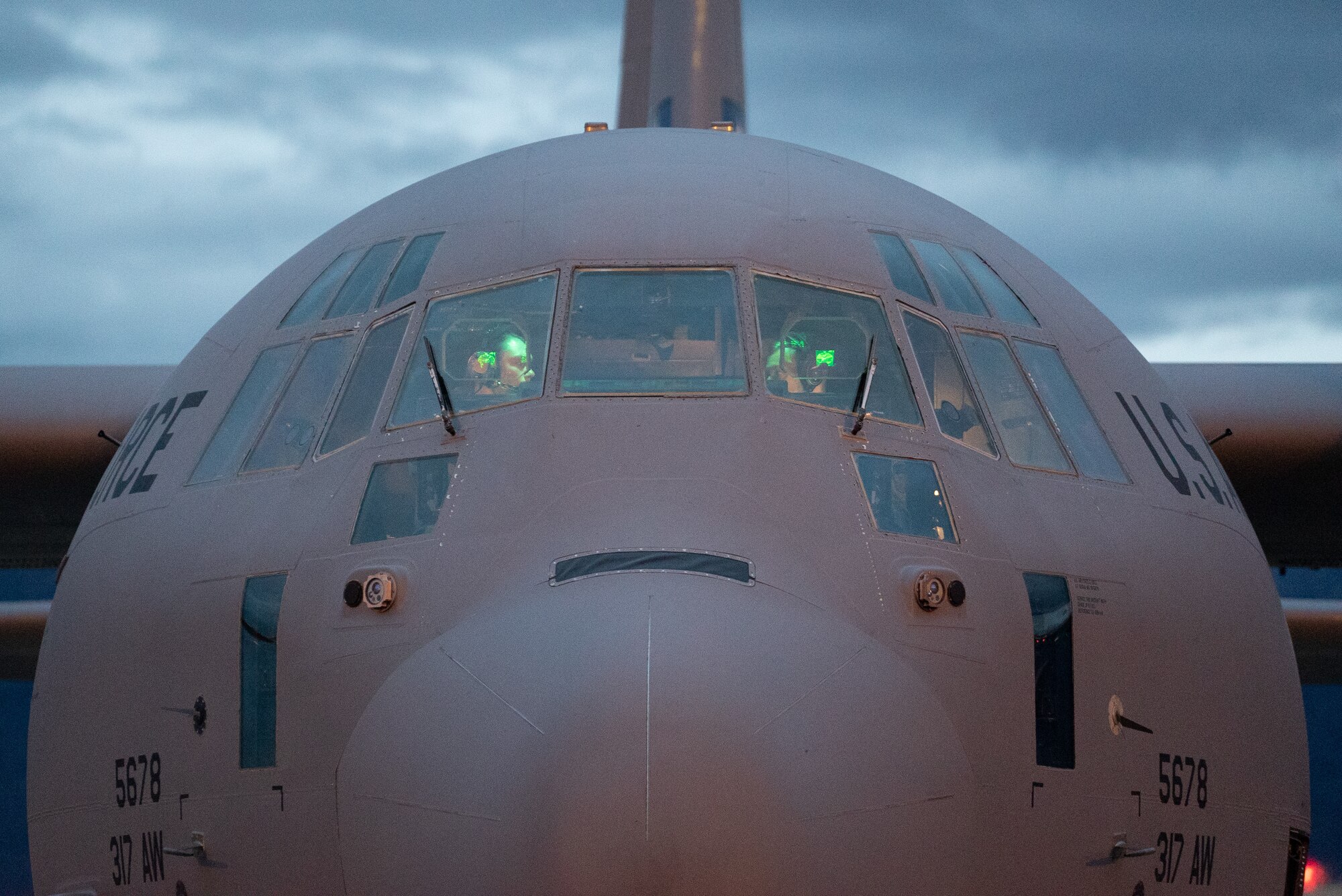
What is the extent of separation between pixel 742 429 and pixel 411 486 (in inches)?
44.4

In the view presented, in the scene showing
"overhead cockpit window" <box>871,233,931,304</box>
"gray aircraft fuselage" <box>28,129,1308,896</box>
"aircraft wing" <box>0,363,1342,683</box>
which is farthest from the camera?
"aircraft wing" <box>0,363,1342,683</box>

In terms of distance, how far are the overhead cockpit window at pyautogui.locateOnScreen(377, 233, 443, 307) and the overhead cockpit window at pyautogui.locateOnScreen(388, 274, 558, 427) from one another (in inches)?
9.7

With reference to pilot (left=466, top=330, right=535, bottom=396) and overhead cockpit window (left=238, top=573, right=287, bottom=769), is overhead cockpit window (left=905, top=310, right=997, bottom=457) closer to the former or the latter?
pilot (left=466, top=330, right=535, bottom=396)

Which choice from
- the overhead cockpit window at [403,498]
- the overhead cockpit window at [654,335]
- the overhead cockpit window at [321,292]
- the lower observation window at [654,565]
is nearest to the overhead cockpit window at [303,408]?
the overhead cockpit window at [321,292]

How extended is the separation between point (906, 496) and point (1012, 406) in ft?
3.19

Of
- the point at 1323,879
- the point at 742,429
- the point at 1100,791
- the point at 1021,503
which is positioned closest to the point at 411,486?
the point at 742,429

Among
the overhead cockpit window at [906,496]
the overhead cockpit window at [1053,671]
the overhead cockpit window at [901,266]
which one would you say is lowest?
the overhead cockpit window at [1053,671]

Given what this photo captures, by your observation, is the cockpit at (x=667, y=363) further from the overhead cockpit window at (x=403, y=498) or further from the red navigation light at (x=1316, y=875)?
the red navigation light at (x=1316, y=875)

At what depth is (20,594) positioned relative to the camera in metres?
28.7

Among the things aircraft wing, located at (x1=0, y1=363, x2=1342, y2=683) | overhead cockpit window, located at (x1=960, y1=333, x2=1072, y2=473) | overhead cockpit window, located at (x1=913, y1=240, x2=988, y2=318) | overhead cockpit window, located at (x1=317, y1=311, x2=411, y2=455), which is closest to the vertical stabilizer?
aircraft wing, located at (x1=0, y1=363, x2=1342, y2=683)

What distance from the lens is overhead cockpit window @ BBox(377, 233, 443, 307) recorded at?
6191 mm

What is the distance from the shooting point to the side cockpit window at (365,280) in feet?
20.5

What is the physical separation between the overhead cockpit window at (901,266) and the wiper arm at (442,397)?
184 cm

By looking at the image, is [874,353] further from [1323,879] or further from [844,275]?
[1323,879]
